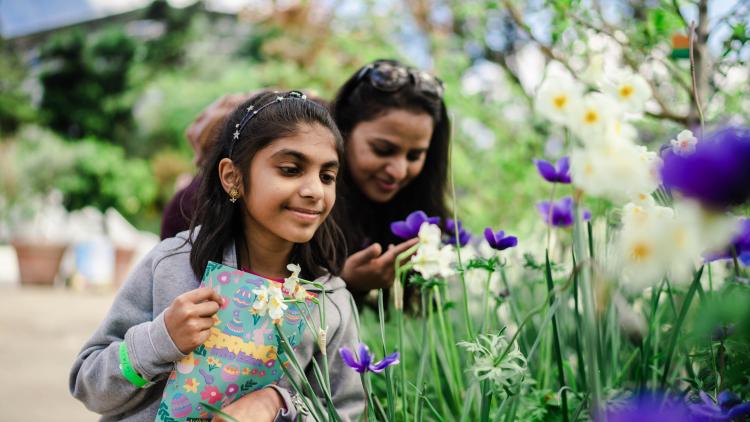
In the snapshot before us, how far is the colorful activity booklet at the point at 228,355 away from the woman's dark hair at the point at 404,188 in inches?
25.0

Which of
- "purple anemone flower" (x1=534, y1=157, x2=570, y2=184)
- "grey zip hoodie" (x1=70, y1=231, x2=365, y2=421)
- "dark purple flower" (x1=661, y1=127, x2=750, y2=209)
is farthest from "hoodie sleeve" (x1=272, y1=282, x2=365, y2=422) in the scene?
"dark purple flower" (x1=661, y1=127, x2=750, y2=209)

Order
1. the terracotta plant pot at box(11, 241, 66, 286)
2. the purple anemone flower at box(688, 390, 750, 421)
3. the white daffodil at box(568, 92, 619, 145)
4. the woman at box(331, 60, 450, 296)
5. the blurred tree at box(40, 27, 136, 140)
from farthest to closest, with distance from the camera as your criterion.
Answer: the blurred tree at box(40, 27, 136, 140) < the terracotta plant pot at box(11, 241, 66, 286) < the woman at box(331, 60, 450, 296) < the purple anemone flower at box(688, 390, 750, 421) < the white daffodil at box(568, 92, 619, 145)

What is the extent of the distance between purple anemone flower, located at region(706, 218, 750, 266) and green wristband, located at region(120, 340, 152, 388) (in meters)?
0.99

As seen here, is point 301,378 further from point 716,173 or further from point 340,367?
point 716,173

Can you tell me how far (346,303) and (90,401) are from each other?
20.9 inches

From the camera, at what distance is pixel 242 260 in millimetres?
1344

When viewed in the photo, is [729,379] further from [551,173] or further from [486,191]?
[486,191]

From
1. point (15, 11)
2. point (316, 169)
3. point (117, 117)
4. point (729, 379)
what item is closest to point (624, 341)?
point (729, 379)

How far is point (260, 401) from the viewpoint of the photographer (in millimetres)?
1146

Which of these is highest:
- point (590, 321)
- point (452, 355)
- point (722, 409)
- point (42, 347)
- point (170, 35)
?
point (170, 35)

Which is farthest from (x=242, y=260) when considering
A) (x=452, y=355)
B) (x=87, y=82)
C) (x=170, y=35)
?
(x=170, y=35)

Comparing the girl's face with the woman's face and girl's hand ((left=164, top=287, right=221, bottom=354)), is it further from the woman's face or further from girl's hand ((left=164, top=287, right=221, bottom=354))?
the woman's face

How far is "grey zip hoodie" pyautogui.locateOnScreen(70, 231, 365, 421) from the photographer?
45.9 inches

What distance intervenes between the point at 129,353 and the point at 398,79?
1.17 m
